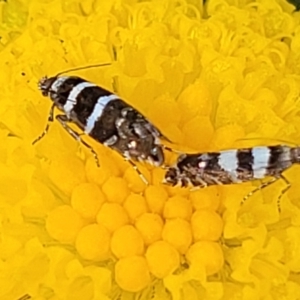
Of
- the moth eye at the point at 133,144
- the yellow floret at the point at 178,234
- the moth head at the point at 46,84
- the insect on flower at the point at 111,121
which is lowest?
the yellow floret at the point at 178,234

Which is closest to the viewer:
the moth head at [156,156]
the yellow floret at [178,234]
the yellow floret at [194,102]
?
the moth head at [156,156]

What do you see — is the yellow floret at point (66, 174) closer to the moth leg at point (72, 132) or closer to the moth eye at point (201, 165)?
the moth leg at point (72, 132)

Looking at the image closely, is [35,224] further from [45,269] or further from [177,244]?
[177,244]

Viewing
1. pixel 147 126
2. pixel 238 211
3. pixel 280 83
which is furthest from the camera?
pixel 280 83

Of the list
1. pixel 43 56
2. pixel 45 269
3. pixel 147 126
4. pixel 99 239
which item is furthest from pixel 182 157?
pixel 43 56

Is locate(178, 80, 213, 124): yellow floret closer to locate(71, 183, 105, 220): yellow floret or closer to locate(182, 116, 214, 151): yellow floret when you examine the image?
Result: locate(182, 116, 214, 151): yellow floret

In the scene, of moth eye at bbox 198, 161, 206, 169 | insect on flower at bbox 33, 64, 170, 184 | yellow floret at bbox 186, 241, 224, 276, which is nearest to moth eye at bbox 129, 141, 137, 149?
insect on flower at bbox 33, 64, 170, 184

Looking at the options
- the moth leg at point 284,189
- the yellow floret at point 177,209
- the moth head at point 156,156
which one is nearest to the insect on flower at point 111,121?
the moth head at point 156,156

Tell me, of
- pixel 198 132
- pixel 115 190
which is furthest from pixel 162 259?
pixel 198 132
